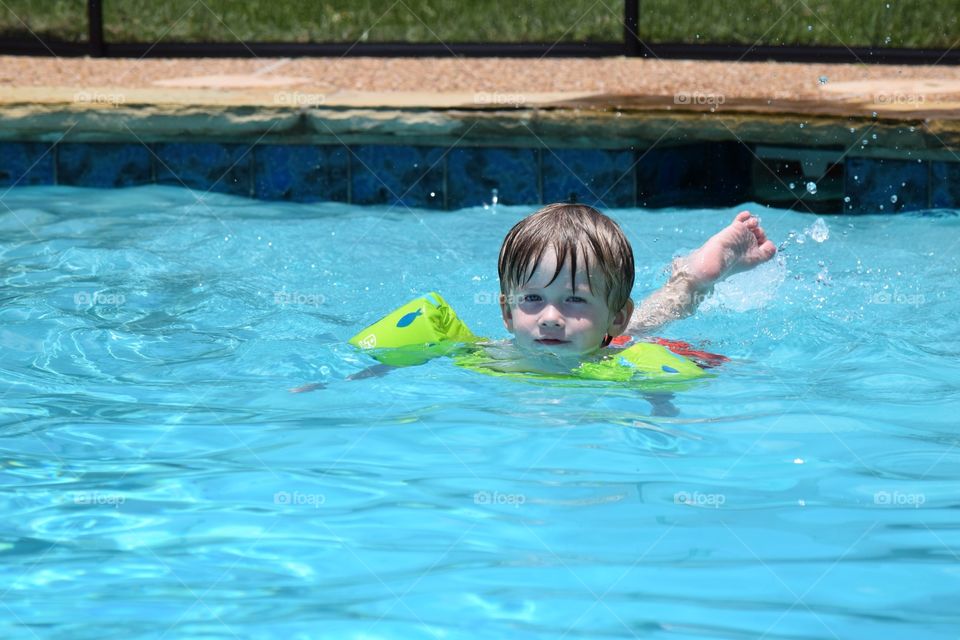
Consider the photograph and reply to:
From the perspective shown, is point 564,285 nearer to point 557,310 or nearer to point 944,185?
point 557,310

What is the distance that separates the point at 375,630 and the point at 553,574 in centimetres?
38

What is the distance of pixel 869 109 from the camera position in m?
6.34

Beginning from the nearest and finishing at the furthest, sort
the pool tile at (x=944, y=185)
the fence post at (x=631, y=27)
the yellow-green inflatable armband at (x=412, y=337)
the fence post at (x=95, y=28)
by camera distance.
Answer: the yellow-green inflatable armband at (x=412, y=337), the pool tile at (x=944, y=185), the fence post at (x=631, y=27), the fence post at (x=95, y=28)

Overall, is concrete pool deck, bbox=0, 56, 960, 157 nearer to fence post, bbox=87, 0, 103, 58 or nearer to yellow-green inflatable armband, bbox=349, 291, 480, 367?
fence post, bbox=87, 0, 103, 58

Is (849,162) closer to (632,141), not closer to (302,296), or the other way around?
(632,141)

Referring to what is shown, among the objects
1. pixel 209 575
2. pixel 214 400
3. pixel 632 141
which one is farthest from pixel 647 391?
pixel 632 141

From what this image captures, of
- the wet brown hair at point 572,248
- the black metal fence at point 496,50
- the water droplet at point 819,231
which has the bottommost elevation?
the water droplet at point 819,231

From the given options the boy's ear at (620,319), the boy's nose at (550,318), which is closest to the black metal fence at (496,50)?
the boy's ear at (620,319)

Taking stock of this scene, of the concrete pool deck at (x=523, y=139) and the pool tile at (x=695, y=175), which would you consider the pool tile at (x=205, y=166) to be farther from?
the pool tile at (x=695, y=175)

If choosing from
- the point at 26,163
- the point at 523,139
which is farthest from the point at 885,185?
the point at 26,163

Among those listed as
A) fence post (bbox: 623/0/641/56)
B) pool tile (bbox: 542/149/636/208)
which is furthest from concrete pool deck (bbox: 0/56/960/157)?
fence post (bbox: 623/0/641/56)

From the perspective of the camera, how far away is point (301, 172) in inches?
273

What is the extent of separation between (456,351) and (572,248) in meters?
0.66

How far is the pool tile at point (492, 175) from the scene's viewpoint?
6.73m
